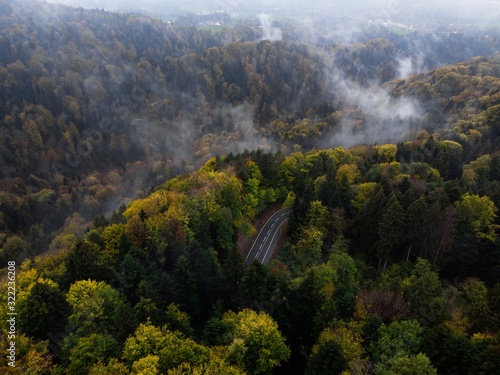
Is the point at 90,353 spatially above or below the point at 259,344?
below

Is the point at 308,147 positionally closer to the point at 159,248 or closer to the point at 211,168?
the point at 211,168

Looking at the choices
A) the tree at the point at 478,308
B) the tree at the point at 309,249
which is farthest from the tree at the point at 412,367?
the tree at the point at 309,249

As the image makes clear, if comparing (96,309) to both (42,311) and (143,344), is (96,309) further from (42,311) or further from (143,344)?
(143,344)

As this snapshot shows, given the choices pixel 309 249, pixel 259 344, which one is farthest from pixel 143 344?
pixel 309 249

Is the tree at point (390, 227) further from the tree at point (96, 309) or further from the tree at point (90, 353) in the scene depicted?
the tree at point (90, 353)

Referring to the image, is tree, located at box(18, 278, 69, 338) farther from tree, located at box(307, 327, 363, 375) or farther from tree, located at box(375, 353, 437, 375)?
tree, located at box(375, 353, 437, 375)

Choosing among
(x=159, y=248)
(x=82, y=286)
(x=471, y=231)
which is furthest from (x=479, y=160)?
(x=82, y=286)
